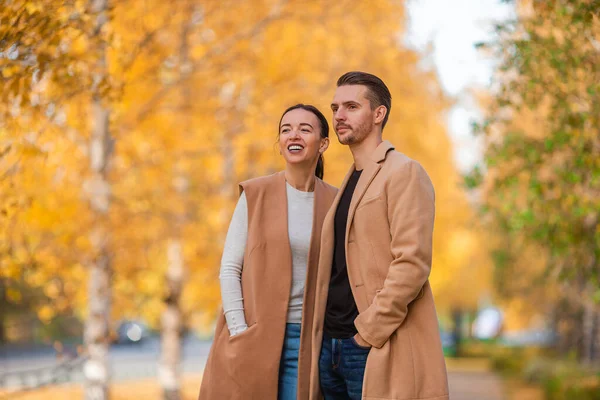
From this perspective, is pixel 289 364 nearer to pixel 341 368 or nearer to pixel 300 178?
pixel 341 368

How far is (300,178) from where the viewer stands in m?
3.96

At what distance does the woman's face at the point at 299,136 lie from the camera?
3818 mm

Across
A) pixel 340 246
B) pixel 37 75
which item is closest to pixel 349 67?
pixel 37 75

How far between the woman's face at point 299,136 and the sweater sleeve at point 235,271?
0.31 meters

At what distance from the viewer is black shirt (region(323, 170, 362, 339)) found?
3520mm

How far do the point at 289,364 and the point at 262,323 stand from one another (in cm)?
23

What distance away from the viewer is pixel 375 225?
3.44m

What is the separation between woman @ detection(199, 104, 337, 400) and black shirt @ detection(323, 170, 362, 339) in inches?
5.5

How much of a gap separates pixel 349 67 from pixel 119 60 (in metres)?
7.89

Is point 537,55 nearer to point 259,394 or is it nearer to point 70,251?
point 259,394

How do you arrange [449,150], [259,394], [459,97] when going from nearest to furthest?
1. [259,394]
2. [459,97]
3. [449,150]

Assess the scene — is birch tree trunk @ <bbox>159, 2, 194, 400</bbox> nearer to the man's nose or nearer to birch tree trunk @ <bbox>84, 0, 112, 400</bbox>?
birch tree trunk @ <bbox>84, 0, 112, 400</bbox>

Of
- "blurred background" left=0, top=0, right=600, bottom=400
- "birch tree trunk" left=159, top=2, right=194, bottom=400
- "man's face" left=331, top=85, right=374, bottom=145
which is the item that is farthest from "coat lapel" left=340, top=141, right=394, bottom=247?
"birch tree trunk" left=159, top=2, right=194, bottom=400

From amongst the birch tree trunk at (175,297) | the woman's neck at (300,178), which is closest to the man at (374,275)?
the woman's neck at (300,178)
